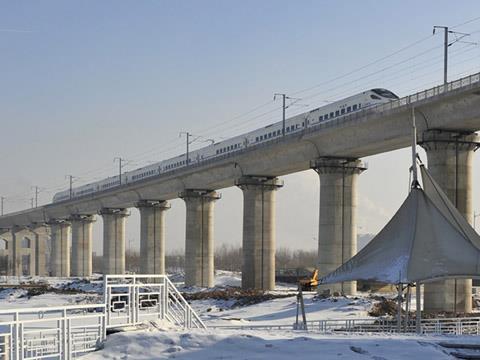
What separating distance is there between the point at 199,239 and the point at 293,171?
17.7 m

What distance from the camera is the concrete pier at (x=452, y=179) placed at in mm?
49719

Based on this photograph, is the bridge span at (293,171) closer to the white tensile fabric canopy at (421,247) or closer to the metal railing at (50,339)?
the white tensile fabric canopy at (421,247)

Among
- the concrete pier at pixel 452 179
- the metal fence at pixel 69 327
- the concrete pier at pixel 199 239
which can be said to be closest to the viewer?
the metal fence at pixel 69 327

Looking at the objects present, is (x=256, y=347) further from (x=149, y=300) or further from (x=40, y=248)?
(x=40, y=248)

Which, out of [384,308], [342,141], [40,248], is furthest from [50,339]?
[40,248]

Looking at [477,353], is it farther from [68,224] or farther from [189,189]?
[68,224]

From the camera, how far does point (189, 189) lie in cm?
8944

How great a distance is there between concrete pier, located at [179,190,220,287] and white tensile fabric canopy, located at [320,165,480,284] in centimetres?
6012

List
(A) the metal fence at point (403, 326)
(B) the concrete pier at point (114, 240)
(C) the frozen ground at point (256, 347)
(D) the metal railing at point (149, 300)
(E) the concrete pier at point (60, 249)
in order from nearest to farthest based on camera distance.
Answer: (C) the frozen ground at point (256, 347)
(D) the metal railing at point (149, 300)
(A) the metal fence at point (403, 326)
(B) the concrete pier at point (114, 240)
(E) the concrete pier at point (60, 249)

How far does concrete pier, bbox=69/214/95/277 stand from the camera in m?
128

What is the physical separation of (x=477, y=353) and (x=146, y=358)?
7217 millimetres

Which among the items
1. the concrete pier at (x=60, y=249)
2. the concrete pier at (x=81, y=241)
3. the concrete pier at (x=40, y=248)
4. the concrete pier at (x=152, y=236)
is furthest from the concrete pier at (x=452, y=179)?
the concrete pier at (x=40, y=248)

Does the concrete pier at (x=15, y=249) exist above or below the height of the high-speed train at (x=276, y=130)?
below

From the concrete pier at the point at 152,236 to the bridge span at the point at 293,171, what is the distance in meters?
0.12
